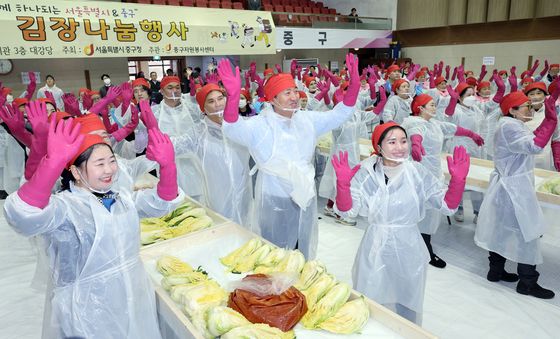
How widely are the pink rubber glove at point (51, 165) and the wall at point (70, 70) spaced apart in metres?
9.53

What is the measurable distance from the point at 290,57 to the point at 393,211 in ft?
38.9

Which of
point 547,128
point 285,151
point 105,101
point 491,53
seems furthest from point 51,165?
point 491,53

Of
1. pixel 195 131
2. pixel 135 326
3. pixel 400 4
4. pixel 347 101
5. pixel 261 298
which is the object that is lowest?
pixel 135 326

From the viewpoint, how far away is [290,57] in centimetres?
1323

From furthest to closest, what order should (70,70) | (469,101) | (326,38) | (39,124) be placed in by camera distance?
1. (326,38)
2. (70,70)
3. (469,101)
4. (39,124)

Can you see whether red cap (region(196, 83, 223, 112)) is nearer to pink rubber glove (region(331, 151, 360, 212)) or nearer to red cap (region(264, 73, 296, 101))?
red cap (region(264, 73, 296, 101))

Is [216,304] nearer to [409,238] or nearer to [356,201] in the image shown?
[356,201]

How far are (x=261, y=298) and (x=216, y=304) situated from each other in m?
0.21

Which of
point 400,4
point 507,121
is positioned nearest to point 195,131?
point 507,121

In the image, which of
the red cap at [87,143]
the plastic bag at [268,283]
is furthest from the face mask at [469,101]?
the red cap at [87,143]

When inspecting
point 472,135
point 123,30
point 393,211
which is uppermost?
point 123,30

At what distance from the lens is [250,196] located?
3.26 meters

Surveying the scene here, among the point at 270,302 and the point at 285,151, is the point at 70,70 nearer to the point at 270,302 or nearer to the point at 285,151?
the point at 285,151

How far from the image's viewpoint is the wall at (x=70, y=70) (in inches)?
356
